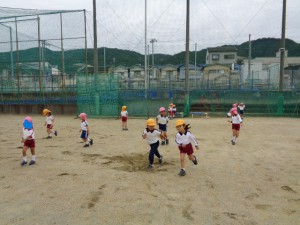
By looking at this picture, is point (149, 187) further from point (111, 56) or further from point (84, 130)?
point (111, 56)

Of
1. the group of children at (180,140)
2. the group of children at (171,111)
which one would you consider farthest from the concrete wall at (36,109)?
the group of children at (180,140)

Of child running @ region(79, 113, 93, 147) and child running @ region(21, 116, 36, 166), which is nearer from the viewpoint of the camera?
child running @ region(21, 116, 36, 166)

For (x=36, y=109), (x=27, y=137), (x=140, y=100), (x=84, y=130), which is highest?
(x=140, y=100)

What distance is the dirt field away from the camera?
14.8ft

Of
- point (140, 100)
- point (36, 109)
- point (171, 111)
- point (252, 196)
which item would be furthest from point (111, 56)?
point (252, 196)

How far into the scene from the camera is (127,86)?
24609mm

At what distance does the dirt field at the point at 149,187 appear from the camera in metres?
4.51

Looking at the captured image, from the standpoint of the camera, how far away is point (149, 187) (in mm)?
5832

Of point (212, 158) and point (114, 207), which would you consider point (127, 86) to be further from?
point (114, 207)

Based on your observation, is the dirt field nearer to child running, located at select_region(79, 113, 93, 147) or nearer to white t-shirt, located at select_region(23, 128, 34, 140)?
child running, located at select_region(79, 113, 93, 147)

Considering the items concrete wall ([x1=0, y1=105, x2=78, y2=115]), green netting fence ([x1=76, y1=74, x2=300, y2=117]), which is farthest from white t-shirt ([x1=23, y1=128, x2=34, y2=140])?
concrete wall ([x1=0, y1=105, x2=78, y2=115])

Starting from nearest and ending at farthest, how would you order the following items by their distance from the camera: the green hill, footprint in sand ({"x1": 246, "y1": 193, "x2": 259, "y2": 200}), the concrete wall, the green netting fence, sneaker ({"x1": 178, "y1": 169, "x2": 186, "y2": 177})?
footprint in sand ({"x1": 246, "y1": 193, "x2": 259, "y2": 200}), sneaker ({"x1": 178, "y1": 169, "x2": 186, "y2": 177}), the green netting fence, the concrete wall, the green hill

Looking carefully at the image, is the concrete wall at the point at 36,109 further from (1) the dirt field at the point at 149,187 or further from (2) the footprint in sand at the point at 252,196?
(2) the footprint in sand at the point at 252,196

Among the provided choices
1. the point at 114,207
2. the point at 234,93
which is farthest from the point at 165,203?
the point at 234,93
